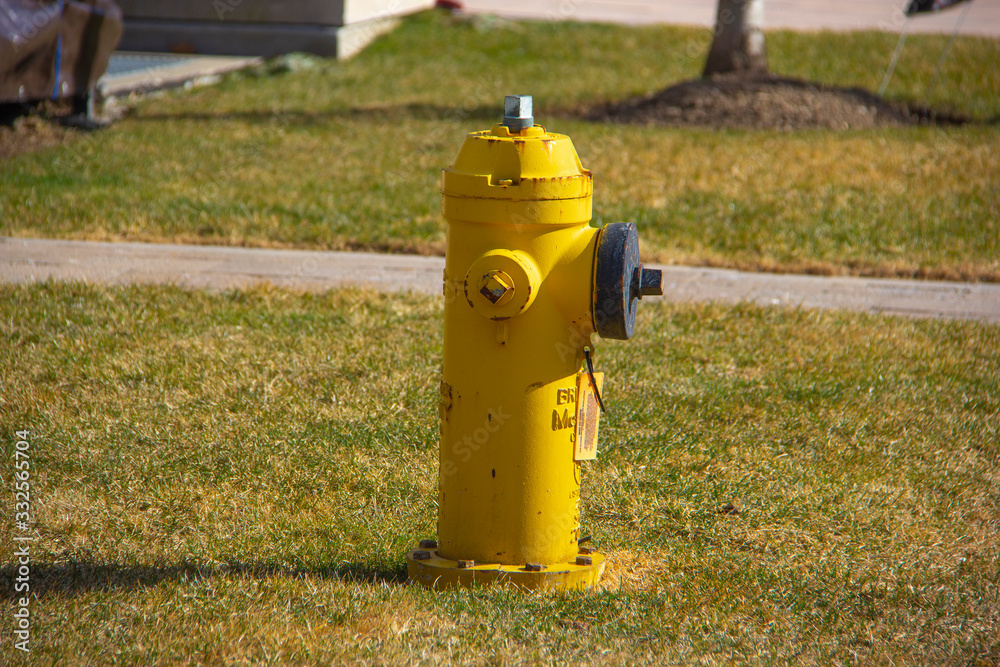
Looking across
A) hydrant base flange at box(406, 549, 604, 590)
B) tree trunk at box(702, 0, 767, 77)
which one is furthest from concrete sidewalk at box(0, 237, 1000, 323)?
tree trunk at box(702, 0, 767, 77)

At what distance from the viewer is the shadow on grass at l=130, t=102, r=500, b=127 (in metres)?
10.8

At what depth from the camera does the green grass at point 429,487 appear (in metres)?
2.86

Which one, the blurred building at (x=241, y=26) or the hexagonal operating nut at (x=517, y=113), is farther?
the blurred building at (x=241, y=26)

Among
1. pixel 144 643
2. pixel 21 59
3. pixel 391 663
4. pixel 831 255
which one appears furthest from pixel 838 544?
pixel 21 59

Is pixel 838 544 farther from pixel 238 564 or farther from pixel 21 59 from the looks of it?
pixel 21 59

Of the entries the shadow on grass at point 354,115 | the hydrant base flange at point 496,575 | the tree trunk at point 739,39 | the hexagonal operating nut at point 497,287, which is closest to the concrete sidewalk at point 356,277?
the hydrant base flange at point 496,575

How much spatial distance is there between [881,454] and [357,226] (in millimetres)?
4233

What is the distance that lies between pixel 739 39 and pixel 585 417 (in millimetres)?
9773

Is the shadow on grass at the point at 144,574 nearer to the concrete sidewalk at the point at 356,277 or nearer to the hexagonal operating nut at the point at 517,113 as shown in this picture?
the hexagonal operating nut at the point at 517,113

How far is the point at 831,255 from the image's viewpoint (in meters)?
6.99

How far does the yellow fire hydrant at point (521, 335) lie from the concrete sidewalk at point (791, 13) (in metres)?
15.0

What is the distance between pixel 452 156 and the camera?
30.5ft

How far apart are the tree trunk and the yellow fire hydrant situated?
9.58 meters

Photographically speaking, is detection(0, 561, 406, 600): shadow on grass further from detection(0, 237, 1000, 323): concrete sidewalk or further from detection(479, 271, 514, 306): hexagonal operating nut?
detection(0, 237, 1000, 323): concrete sidewalk
